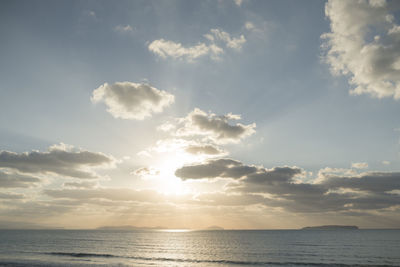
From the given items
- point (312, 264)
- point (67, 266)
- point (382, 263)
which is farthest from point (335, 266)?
point (67, 266)

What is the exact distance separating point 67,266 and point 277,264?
148 ft

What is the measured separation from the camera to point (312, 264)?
2285 inches

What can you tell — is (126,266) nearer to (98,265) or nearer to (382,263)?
(98,265)

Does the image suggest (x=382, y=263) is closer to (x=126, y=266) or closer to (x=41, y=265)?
(x=126, y=266)

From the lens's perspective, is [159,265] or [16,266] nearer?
[16,266]

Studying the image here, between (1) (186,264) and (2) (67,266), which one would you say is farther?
(1) (186,264)

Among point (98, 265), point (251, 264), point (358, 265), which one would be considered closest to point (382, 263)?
point (358, 265)

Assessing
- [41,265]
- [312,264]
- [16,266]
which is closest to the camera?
[16,266]

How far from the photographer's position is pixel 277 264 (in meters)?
57.3

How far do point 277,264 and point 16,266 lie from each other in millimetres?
53907

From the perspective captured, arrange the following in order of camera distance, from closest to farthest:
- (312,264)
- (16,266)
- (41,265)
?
(16,266) < (41,265) < (312,264)

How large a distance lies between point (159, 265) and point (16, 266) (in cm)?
2804

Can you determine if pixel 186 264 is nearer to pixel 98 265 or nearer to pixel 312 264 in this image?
pixel 98 265

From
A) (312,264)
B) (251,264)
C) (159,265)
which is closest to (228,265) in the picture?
(251,264)
